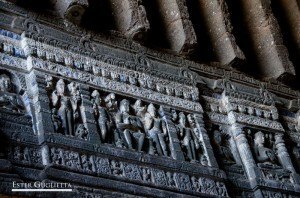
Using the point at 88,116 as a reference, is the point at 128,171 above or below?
below

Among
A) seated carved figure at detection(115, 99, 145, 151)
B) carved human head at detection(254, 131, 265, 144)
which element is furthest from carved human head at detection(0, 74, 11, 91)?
carved human head at detection(254, 131, 265, 144)

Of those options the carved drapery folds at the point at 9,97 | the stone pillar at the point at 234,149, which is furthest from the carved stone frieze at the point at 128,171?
the stone pillar at the point at 234,149

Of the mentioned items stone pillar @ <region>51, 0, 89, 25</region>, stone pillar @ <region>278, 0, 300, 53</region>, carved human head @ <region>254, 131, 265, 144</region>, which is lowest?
carved human head @ <region>254, 131, 265, 144</region>

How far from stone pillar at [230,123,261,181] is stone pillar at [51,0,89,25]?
2573 millimetres

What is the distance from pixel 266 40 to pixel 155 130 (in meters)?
3.01

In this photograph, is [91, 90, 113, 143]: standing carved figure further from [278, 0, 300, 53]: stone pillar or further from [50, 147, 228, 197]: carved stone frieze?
[278, 0, 300, 53]: stone pillar

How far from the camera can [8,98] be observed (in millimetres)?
6996

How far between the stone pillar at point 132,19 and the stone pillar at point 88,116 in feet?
4.13

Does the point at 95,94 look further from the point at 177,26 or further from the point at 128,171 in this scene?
the point at 177,26

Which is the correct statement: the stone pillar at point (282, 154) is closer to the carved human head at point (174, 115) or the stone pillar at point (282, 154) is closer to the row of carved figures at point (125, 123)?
the row of carved figures at point (125, 123)

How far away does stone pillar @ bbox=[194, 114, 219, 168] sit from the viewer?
8.07m

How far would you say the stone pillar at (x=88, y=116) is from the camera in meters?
7.20

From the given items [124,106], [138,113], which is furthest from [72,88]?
[138,113]

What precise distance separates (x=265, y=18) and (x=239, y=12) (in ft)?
1.80
